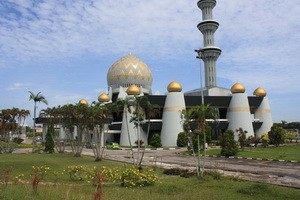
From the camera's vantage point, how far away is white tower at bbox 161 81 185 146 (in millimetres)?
56719

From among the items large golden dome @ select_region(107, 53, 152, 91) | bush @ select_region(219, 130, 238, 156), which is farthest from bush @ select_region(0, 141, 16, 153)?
large golden dome @ select_region(107, 53, 152, 91)

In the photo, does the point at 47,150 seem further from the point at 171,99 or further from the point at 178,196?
the point at 178,196

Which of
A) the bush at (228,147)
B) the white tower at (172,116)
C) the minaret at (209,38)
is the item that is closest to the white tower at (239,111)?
the minaret at (209,38)

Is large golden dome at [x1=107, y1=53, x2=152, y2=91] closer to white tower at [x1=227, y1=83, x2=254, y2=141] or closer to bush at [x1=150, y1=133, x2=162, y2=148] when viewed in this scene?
bush at [x1=150, y1=133, x2=162, y2=148]

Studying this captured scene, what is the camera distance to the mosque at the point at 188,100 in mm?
57469

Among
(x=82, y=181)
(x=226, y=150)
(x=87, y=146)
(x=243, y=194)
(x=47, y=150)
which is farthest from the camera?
(x=87, y=146)

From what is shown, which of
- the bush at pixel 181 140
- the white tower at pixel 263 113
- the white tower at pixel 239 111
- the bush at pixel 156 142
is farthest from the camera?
the white tower at pixel 263 113

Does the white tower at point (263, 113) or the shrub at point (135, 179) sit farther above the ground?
the white tower at point (263, 113)

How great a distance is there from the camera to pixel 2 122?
45.6m

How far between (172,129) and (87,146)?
19.5 metres

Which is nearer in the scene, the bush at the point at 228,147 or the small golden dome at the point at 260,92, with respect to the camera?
the bush at the point at 228,147

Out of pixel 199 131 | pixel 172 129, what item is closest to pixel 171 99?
pixel 172 129

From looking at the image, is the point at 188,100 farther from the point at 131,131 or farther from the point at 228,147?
the point at 228,147

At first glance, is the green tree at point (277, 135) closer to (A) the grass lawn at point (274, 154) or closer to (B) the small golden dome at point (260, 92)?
(A) the grass lawn at point (274, 154)
